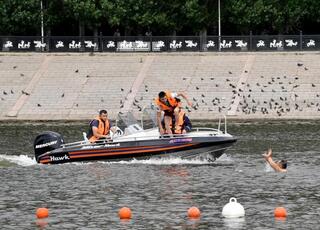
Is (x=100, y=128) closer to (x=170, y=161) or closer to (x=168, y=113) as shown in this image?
(x=168, y=113)

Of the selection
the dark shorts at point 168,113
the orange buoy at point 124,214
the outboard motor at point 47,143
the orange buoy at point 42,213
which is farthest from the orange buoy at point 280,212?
the outboard motor at point 47,143

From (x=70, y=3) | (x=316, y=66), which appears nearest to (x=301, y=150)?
(x=316, y=66)

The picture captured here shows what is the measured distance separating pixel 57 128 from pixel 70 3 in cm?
3093

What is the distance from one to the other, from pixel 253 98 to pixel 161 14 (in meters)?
23.0

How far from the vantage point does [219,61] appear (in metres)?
77.9

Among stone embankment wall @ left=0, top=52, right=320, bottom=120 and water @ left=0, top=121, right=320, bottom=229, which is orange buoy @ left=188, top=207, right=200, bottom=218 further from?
stone embankment wall @ left=0, top=52, right=320, bottom=120

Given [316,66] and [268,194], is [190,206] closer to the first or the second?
[268,194]

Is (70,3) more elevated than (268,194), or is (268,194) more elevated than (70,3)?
(70,3)

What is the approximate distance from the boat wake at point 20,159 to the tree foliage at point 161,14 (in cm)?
4551

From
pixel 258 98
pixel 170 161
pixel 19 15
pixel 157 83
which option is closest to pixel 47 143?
pixel 170 161

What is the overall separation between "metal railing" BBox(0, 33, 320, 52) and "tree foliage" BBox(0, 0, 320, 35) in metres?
8.17

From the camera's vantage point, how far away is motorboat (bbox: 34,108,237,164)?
42.6m

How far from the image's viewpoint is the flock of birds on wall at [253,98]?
6800 centimetres

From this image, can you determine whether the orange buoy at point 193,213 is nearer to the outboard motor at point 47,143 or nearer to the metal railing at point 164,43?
the outboard motor at point 47,143
